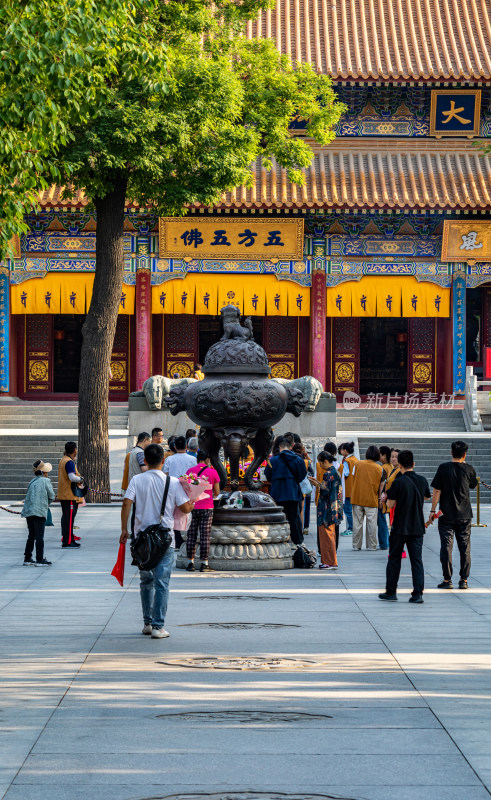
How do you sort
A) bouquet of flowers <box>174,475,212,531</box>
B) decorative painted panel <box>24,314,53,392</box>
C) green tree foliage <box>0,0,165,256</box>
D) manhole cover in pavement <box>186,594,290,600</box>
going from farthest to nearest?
decorative painted panel <box>24,314,53,392</box> → green tree foliage <box>0,0,165,256</box> → manhole cover in pavement <box>186,594,290,600</box> → bouquet of flowers <box>174,475,212,531</box>

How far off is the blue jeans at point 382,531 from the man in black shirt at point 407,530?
13.3ft

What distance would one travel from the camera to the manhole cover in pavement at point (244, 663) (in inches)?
291

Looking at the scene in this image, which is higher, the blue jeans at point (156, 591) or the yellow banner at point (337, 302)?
the yellow banner at point (337, 302)

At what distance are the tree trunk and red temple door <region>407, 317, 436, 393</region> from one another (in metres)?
13.1

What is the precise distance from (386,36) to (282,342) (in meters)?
8.56

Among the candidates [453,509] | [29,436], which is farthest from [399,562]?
[29,436]

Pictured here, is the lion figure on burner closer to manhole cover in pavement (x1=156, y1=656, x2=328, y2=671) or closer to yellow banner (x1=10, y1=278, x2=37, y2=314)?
manhole cover in pavement (x1=156, y1=656, x2=328, y2=671)

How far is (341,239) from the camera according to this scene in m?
30.2

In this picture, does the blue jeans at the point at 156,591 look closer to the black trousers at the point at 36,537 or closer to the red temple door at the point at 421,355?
the black trousers at the point at 36,537

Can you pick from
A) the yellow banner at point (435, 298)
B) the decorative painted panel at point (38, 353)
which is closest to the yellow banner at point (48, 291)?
the decorative painted panel at point (38, 353)

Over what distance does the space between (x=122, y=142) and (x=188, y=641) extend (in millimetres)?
11955

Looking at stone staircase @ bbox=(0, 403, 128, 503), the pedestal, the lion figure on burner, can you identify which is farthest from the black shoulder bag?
stone staircase @ bbox=(0, 403, 128, 503)

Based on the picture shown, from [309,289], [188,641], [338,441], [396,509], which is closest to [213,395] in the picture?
[396,509]

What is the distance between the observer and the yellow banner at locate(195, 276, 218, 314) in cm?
3023
